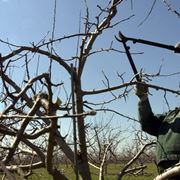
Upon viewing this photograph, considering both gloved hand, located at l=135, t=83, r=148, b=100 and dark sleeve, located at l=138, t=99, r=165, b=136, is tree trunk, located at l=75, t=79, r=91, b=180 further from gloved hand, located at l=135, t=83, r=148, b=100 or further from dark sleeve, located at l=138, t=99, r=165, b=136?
dark sleeve, located at l=138, t=99, r=165, b=136

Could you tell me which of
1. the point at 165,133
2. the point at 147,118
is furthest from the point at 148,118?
the point at 165,133

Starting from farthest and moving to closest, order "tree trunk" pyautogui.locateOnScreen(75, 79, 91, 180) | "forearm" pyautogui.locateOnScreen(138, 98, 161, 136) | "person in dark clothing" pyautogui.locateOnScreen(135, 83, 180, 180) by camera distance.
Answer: "forearm" pyautogui.locateOnScreen(138, 98, 161, 136) < "person in dark clothing" pyautogui.locateOnScreen(135, 83, 180, 180) < "tree trunk" pyautogui.locateOnScreen(75, 79, 91, 180)

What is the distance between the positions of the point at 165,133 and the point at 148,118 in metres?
0.34

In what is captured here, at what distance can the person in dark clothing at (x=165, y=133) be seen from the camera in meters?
2.72

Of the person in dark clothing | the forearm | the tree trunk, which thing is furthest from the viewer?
the forearm

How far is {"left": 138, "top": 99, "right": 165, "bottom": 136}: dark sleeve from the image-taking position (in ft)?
10.3

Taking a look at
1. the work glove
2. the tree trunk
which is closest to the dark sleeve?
the work glove

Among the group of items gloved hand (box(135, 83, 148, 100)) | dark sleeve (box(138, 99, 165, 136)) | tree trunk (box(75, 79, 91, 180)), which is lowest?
tree trunk (box(75, 79, 91, 180))

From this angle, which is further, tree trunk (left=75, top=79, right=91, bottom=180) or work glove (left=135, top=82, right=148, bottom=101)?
work glove (left=135, top=82, right=148, bottom=101)

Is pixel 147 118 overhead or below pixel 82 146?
overhead

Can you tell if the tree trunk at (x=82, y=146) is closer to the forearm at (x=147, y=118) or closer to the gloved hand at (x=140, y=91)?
the gloved hand at (x=140, y=91)

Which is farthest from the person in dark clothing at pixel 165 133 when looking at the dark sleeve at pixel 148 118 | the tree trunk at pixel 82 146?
the tree trunk at pixel 82 146

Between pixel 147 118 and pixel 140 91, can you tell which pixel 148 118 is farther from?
pixel 140 91

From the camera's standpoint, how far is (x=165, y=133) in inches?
111
